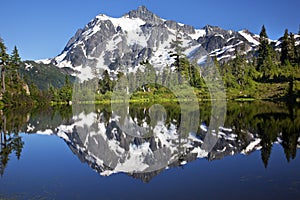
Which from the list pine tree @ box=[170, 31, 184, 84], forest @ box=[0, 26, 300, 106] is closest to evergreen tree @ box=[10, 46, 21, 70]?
forest @ box=[0, 26, 300, 106]

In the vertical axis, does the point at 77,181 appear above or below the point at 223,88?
below

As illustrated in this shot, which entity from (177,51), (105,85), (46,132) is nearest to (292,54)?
(177,51)

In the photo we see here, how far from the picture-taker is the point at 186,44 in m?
72.8

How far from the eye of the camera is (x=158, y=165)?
12.0 meters

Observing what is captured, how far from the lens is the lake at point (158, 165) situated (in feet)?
29.1

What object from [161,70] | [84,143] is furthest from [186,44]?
[84,143]

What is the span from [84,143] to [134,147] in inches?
140

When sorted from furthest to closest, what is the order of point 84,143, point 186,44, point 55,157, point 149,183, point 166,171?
point 186,44, point 84,143, point 55,157, point 166,171, point 149,183

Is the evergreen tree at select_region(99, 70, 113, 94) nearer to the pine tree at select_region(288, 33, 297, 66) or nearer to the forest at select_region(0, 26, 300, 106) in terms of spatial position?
the forest at select_region(0, 26, 300, 106)

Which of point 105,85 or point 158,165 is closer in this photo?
point 158,165

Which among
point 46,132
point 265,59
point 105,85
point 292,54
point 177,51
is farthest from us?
point 105,85

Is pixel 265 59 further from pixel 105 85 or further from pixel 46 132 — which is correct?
pixel 46 132

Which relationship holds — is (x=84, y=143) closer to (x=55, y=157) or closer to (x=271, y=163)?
(x=55, y=157)

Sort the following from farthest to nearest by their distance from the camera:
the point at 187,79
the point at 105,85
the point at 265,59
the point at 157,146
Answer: the point at 105,85 → the point at 265,59 → the point at 187,79 → the point at 157,146
